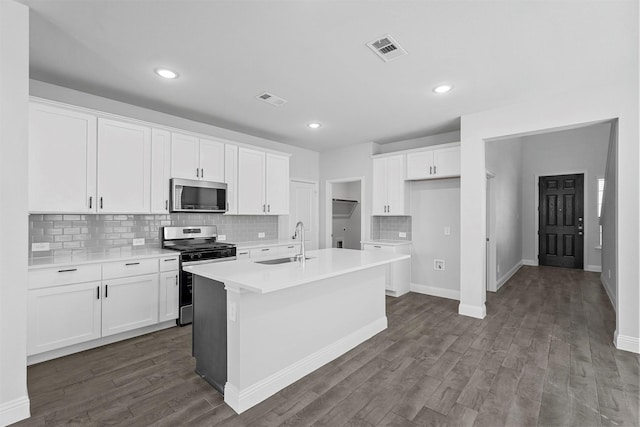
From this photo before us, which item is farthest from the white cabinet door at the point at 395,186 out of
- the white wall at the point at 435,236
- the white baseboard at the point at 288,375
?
the white baseboard at the point at 288,375

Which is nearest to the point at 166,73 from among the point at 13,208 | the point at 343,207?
the point at 13,208

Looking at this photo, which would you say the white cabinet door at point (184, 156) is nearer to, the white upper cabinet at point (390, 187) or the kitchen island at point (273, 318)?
the kitchen island at point (273, 318)

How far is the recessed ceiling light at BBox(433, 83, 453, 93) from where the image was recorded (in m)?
3.14

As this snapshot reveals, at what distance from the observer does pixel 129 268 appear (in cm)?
314

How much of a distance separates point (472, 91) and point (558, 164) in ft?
18.7

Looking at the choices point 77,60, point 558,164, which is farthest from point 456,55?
point 558,164

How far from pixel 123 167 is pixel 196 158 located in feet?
2.84

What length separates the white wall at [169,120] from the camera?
3206 millimetres

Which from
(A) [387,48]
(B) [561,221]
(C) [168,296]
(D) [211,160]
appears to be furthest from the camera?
(B) [561,221]

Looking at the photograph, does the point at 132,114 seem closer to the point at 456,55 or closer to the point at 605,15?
the point at 456,55

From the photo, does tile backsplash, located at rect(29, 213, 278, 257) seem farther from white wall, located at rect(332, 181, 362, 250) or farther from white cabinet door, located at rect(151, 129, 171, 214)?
white wall, located at rect(332, 181, 362, 250)

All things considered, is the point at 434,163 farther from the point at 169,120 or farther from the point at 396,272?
the point at 169,120

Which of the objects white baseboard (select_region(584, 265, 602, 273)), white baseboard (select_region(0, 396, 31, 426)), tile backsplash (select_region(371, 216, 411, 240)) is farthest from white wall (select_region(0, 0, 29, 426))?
white baseboard (select_region(584, 265, 602, 273))

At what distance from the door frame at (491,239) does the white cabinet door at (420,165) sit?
110 cm
